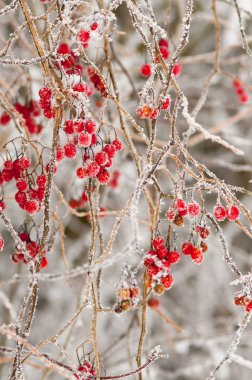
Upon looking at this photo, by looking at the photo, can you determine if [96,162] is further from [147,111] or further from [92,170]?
[147,111]

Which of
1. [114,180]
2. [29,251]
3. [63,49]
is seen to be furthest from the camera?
[114,180]

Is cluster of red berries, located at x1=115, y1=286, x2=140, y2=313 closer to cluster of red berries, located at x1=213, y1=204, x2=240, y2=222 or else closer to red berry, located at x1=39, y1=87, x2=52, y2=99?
cluster of red berries, located at x1=213, y1=204, x2=240, y2=222

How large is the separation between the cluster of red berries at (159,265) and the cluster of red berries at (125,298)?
2.8 inches

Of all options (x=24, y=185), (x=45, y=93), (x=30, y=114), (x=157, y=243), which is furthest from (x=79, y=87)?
(x=30, y=114)

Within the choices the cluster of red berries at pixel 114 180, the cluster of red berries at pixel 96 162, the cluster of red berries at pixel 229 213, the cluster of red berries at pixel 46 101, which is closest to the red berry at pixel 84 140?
the cluster of red berries at pixel 96 162

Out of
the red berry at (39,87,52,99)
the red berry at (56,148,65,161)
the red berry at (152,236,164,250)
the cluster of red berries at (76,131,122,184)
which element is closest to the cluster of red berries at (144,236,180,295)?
the red berry at (152,236,164,250)

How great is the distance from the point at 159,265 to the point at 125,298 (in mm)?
114

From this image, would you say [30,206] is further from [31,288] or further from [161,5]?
[161,5]

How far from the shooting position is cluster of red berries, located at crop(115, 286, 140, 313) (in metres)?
1.25

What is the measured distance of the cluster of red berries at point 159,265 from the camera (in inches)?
51.2

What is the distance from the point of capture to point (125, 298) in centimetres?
125

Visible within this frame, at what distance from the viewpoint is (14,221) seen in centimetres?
390

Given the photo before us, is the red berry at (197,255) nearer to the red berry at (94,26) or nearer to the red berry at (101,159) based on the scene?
the red berry at (101,159)

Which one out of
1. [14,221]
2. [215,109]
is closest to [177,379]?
[14,221]
